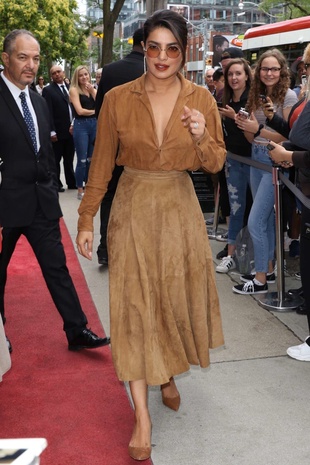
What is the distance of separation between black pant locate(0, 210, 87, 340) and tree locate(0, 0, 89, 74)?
125 feet

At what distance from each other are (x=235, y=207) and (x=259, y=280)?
1021 millimetres

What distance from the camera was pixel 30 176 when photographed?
431cm

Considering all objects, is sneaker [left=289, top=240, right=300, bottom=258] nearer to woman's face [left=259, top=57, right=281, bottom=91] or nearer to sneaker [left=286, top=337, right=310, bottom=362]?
woman's face [left=259, top=57, right=281, bottom=91]

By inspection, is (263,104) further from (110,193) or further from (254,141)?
(110,193)

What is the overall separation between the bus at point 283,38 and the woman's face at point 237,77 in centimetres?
949

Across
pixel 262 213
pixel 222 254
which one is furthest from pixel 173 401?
pixel 222 254

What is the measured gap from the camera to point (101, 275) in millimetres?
6500

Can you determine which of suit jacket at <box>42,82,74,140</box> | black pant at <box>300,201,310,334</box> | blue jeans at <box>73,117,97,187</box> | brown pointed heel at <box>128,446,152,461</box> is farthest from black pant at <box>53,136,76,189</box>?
brown pointed heel at <box>128,446,152,461</box>

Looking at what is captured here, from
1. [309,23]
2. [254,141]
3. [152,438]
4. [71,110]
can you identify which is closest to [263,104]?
[254,141]

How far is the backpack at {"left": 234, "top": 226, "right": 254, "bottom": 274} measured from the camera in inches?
248

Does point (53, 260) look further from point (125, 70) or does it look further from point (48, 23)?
point (48, 23)

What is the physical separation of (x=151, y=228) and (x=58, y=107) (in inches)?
327

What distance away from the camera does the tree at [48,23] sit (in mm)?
42781

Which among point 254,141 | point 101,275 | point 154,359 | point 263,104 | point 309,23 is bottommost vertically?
point 101,275
